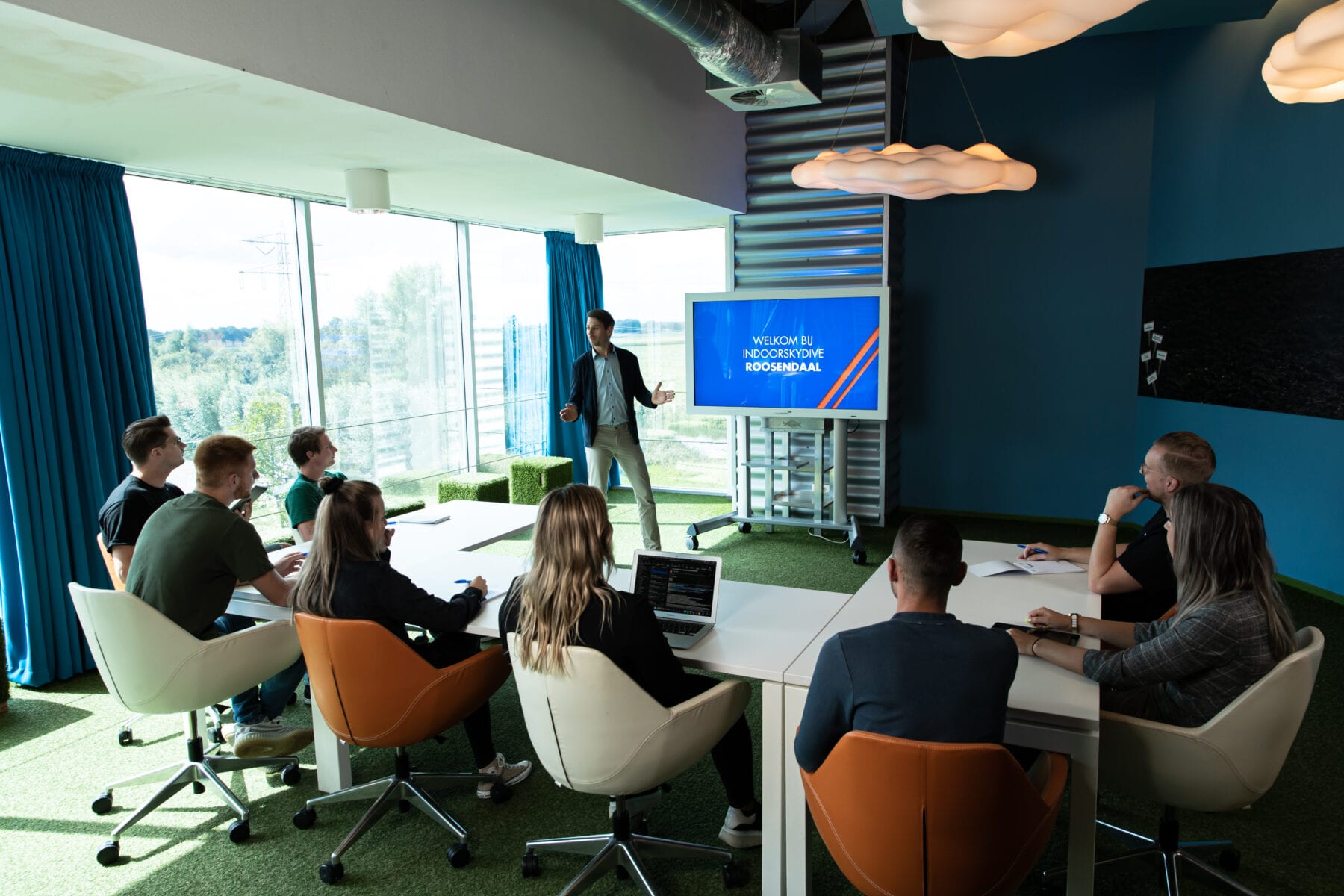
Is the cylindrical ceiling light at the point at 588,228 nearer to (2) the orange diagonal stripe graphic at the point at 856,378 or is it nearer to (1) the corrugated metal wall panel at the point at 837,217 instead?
(1) the corrugated metal wall panel at the point at 837,217

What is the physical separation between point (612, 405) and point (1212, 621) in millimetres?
4520

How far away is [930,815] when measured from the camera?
1793mm

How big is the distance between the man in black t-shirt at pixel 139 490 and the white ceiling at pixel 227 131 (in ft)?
3.94

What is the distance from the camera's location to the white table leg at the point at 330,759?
3.15 m

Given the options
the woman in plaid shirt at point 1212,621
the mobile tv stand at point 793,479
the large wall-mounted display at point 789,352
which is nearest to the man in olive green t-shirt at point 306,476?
the woman in plaid shirt at point 1212,621

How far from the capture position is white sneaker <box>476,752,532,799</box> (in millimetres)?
3168

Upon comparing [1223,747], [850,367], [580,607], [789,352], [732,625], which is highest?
[789,352]

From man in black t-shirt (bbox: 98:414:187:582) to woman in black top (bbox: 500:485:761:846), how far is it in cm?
181

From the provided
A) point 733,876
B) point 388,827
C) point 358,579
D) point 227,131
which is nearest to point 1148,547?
point 733,876

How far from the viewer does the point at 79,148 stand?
4.06 m

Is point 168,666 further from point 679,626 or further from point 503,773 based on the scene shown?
point 679,626

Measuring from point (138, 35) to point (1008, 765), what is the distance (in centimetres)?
291

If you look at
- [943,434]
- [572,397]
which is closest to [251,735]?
[572,397]

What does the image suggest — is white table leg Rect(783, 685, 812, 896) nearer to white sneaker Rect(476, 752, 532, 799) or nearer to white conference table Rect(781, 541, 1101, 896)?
white conference table Rect(781, 541, 1101, 896)
